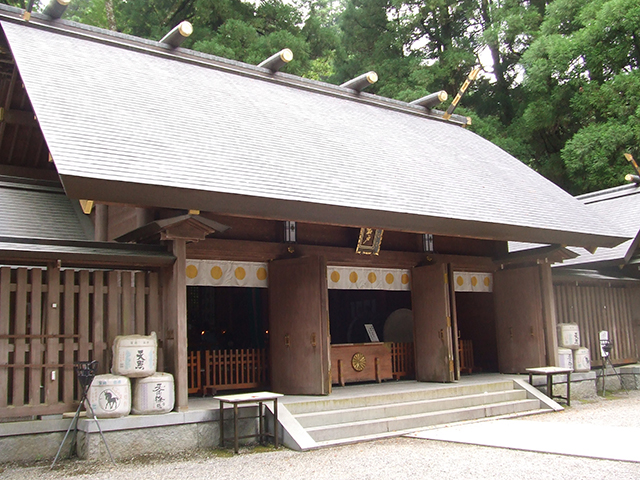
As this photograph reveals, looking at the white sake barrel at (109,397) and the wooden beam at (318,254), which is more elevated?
the wooden beam at (318,254)

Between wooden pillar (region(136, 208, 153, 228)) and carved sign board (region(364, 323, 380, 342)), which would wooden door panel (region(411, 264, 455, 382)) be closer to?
carved sign board (region(364, 323, 380, 342))

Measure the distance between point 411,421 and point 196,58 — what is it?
767 cm

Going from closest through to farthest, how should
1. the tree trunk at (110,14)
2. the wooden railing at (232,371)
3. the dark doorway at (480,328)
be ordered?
the wooden railing at (232,371) → the dark doorway at (480,328) → the tree trunk at (110,14)

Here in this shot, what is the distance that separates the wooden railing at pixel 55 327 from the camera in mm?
6551

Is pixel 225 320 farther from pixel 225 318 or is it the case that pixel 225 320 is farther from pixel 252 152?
pixel 252 152

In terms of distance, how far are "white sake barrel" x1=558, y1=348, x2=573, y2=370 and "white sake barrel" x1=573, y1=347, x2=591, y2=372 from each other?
0.80 ft

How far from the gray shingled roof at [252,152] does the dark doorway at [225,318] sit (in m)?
4.36

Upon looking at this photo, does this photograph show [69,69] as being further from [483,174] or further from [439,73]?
[439,73]

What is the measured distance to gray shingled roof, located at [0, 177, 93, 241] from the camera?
8.05 m

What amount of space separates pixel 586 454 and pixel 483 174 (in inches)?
240

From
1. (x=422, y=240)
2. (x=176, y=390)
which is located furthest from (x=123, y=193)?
(x=422, y=240)

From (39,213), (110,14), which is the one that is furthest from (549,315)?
(110,14)

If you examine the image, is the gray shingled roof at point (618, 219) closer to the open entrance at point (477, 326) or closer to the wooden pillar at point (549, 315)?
the wooden pillar at point (549, 315)

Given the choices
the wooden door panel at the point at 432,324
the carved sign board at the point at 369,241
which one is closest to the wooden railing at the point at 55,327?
the carved sign board at the point at 369,241
